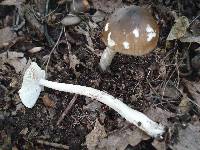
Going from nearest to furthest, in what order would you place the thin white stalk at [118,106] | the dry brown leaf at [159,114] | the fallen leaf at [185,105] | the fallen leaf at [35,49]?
1. the thin white stalk at [118,106]
2. the dry brown leaf at [159,114]
3. the fallen leaf at [185,105]
4. the fallen leaf at [35,49]

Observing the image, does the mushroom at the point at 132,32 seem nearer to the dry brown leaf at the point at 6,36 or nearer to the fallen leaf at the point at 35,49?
the fallen leaf at the point at 35,49

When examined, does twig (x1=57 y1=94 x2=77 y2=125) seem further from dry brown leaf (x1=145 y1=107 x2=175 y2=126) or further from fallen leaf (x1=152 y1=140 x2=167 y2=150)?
fallen leaf (x1=152 y1=140 x2=167 y2=150)

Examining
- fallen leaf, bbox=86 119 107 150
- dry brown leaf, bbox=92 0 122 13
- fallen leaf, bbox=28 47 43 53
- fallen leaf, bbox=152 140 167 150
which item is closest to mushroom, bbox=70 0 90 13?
dry brown leaf, bbox=92 0 122 13

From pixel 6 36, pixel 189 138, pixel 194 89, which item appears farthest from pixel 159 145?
pixel 6 36

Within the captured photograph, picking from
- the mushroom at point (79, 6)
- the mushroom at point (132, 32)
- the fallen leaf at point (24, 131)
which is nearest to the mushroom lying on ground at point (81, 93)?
the fallen leaf at point (24, 131)

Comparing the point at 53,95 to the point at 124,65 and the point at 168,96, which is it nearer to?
the point at 124,65

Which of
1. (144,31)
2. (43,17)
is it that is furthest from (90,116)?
(43,17)

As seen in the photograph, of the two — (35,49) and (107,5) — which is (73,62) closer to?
(35,49)
